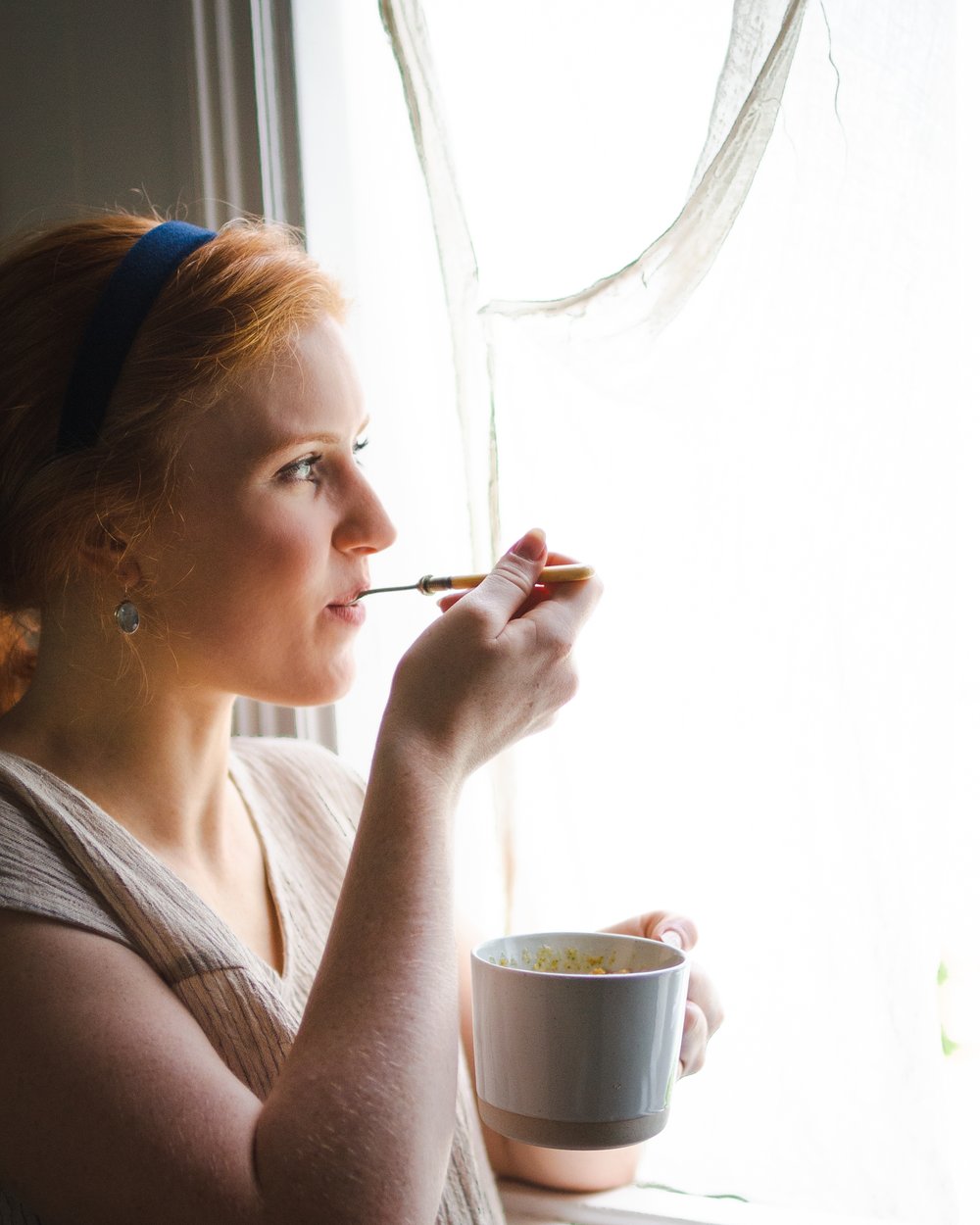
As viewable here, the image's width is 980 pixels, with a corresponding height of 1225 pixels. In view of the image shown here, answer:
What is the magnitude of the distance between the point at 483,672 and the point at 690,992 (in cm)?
33

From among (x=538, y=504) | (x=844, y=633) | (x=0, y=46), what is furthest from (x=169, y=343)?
(x=0, y=46)

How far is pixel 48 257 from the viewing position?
2.95 feet

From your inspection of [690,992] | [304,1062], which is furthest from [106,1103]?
[690,992]

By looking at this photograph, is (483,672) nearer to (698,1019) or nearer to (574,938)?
(574,938)

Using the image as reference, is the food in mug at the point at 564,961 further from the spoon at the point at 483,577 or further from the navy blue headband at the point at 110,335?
the navy blue headband at the point at 110,335

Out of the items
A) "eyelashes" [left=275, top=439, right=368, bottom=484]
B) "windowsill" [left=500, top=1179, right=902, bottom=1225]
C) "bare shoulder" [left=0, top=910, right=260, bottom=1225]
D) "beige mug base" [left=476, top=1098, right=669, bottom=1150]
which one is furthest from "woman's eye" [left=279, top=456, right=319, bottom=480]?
"windowsill" [left=500, top=1179, right=902, bottom=1225]

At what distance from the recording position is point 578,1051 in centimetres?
62

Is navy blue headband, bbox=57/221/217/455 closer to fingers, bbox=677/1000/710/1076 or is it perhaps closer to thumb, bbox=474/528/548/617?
thumb, bbox=474/528/548/617

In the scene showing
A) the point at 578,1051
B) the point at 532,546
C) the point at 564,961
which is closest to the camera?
the point at 578,1051

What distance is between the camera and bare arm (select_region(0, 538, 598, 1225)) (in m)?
0.62

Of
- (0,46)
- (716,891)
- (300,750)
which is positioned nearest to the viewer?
(716,891)

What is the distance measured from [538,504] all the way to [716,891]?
1.37ft

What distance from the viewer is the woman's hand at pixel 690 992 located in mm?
817

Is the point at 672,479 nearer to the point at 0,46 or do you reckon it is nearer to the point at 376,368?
the point at 376,368
